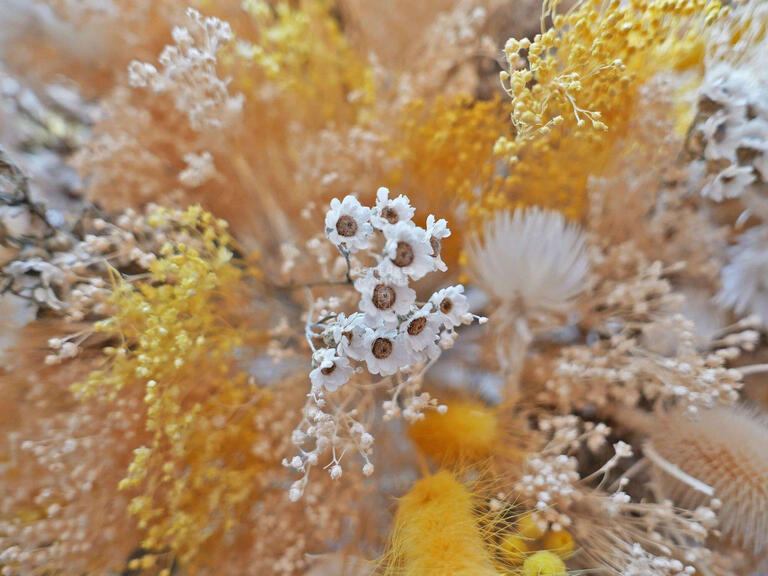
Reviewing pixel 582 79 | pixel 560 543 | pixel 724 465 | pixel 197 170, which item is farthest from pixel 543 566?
pixel 197 170

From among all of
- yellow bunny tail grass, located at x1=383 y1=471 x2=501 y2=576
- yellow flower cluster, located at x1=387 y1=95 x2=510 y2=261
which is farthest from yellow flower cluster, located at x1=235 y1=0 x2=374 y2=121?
yellow bunny tail grass, located at x1=383 y1=471 x2=501 y2=576

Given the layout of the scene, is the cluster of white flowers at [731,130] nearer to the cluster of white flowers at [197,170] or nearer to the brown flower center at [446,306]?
the brown flower center at [446,306]

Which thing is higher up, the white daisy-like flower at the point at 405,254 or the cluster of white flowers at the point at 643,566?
the white daisy-like flower at the point at 405,254

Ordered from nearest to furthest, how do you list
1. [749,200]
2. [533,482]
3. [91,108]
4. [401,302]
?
[401,302] → [533,482] → [749,200] → [91,108]

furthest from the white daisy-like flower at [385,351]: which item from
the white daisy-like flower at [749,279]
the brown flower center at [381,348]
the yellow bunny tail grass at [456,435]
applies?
the white daisy-like flower at [749,279]

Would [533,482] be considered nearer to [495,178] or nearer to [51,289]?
[495,178]

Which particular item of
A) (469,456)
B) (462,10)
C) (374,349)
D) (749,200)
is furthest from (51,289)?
(749,200)

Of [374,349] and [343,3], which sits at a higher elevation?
[343,3]

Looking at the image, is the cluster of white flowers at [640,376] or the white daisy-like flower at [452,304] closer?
the white daisy-like flower at [452,304]
